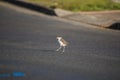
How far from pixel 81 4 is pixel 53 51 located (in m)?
7.78

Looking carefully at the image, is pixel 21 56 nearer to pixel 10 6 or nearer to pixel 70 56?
pixel 70 56

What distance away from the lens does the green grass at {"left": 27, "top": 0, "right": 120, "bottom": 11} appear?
1694 cm

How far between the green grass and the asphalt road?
2577mm

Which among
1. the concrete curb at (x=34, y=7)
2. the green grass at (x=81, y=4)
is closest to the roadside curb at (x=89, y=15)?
the concrete curb at (x=34, y=7)

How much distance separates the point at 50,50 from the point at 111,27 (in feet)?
16.1

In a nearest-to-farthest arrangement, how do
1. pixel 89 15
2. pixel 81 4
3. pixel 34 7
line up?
pixel 89 15 < pixel 34 7 < pixel 81 4

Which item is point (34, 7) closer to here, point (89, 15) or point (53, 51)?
point (89, 15)

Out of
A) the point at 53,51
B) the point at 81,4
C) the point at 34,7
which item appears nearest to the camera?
the point at 53,51

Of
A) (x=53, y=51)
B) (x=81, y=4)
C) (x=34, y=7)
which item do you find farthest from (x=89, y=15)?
(x=53, y=51)


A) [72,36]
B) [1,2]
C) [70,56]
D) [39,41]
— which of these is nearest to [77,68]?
[70,56]

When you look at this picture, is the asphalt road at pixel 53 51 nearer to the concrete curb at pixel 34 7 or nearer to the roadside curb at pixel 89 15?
the roadside curb at pixel 89 15

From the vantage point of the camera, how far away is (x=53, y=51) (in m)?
10.0

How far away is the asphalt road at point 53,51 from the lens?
827cm

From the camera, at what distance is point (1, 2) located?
17.6m
